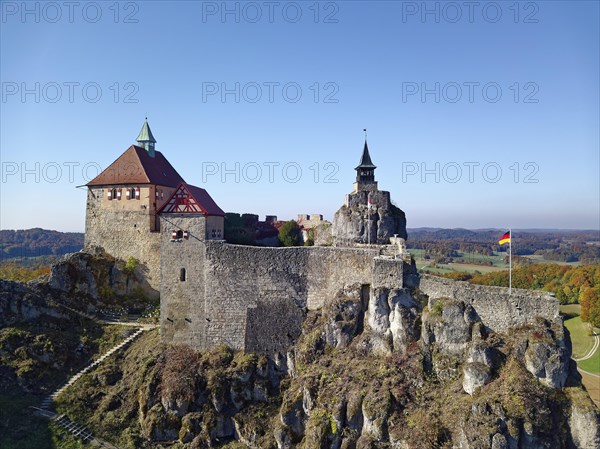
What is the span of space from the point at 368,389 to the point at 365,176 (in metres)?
18.0

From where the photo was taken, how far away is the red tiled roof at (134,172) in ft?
119

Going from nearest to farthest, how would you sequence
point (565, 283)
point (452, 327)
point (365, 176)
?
point (452, 327) → point (365, 176) → point (565, 283)

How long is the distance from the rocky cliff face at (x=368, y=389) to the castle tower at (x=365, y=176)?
447 inches

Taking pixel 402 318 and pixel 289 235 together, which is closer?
pixel 402 318

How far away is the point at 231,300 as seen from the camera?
2889cm

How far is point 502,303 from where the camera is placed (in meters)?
22.4

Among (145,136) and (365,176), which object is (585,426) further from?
(145,136)

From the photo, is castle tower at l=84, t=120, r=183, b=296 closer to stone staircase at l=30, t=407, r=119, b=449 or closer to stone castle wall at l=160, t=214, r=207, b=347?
stone castle wall at l=160, t=214, r=207, b=347

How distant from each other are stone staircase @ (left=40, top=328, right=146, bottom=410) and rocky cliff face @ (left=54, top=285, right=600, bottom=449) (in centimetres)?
86

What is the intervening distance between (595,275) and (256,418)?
61.5 meters

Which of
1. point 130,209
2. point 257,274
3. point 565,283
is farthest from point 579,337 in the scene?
point 130,209

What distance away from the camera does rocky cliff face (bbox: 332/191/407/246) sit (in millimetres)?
32562

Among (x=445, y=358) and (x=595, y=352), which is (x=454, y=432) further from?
(x=595, y=352)

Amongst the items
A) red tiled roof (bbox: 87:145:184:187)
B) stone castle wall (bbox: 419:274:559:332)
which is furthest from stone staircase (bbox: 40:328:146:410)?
stone castle wall (bbox: 419:274:559:332)
